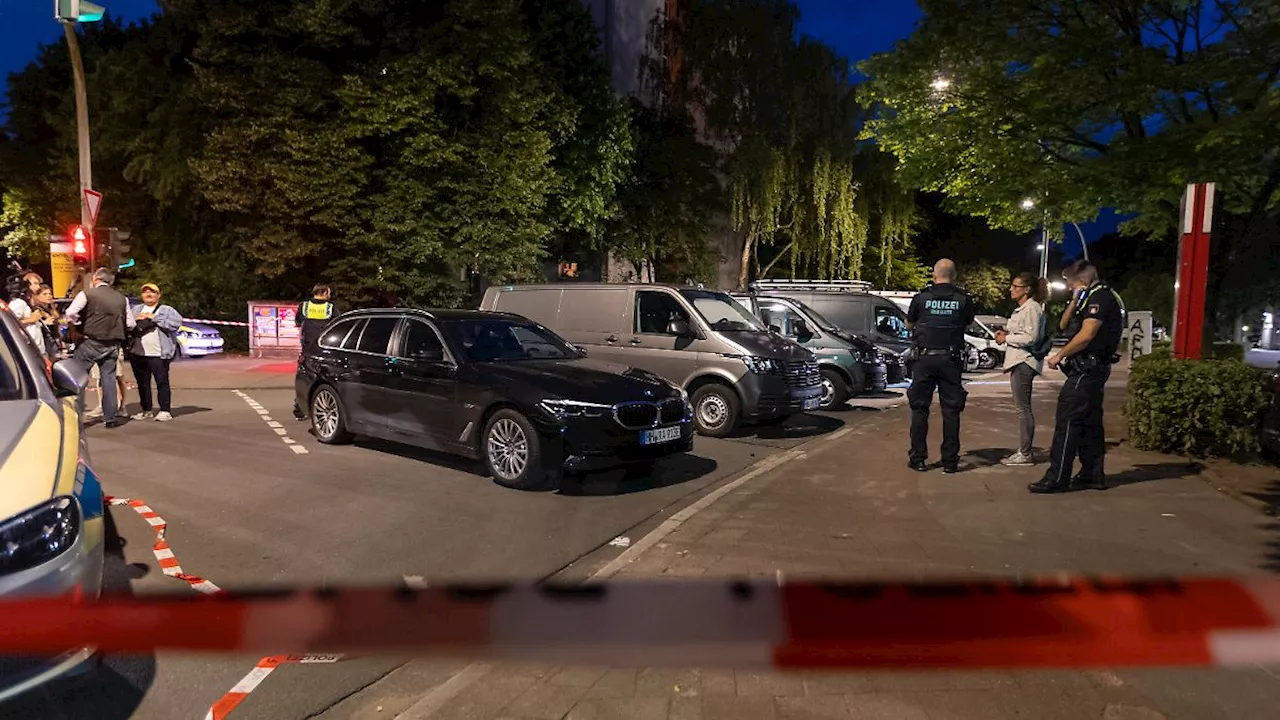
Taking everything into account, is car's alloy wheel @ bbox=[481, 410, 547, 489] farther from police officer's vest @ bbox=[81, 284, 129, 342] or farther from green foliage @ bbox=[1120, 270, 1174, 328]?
A: green foliage @ bbox=[1120, 270, 1174, 328]

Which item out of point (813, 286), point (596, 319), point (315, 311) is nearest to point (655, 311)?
point (596, 319)

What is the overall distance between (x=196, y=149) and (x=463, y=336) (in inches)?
652

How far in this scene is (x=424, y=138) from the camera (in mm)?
18375

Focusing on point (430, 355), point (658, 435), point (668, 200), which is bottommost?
point (658, 435)

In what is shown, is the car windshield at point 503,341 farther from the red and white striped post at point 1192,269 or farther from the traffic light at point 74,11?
the traffic light at point 74,11

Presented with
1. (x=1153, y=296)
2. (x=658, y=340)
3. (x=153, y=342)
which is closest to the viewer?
(x=153, y=342)

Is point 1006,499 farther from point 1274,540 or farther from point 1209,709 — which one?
point 1209,709

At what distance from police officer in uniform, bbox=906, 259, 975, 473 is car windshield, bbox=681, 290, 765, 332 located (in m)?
2.91

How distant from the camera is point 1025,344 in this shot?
738cm

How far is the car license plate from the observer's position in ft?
21.8

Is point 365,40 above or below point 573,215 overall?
above

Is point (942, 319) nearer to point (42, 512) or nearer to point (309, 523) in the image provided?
point (309, 523)

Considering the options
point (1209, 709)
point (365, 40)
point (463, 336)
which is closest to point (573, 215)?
point (365, 40)

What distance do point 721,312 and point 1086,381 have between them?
469 cm
